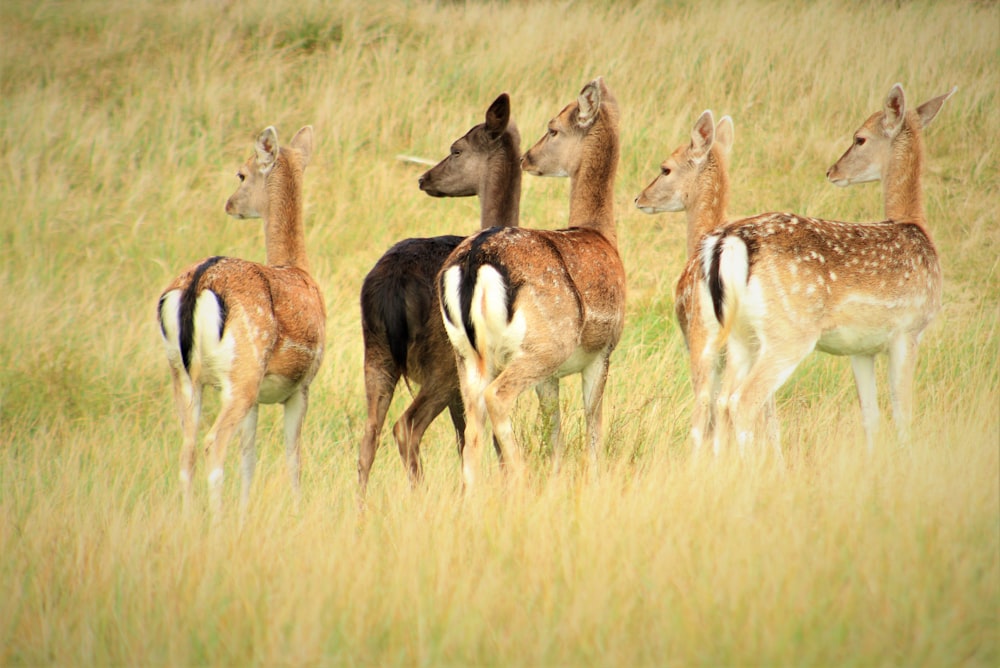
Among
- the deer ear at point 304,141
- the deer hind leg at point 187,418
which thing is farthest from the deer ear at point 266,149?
the deer hind leg at point 187,418

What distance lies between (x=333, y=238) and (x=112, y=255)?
1.91m

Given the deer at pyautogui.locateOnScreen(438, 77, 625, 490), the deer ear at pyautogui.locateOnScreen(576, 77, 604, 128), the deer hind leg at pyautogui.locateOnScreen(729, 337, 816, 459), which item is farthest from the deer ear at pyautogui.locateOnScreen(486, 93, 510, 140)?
the deer hind leg at pyautogui.locateOnScreen(729, 337, 816, 459)

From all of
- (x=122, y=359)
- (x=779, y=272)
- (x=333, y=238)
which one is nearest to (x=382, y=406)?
(x=779, y=272)

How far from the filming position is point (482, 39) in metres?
12.9

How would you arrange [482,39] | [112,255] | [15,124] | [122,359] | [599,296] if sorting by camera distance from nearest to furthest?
[599,296] < [122,359] < [112,255] < [15,124] < [482,39]

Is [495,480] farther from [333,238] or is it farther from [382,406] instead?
[333,238]

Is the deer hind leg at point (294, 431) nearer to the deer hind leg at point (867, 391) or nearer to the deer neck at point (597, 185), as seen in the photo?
the deer neck at point (597, 185)

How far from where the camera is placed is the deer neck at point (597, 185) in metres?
6.27

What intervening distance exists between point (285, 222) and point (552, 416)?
196cm

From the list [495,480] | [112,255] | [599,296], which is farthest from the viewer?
[112,255]

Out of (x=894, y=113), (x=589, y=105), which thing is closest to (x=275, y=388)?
(x=589, y=105)

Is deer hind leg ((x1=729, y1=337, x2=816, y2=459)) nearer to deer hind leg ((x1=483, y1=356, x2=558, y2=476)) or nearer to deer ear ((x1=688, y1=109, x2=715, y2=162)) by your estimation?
deer hind leg ((x1=483, y1=356, x2=558, y2=476))

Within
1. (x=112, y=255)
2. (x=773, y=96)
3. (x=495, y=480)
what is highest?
(x=773, y=96)

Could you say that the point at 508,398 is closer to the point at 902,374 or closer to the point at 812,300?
the point at 812,300
